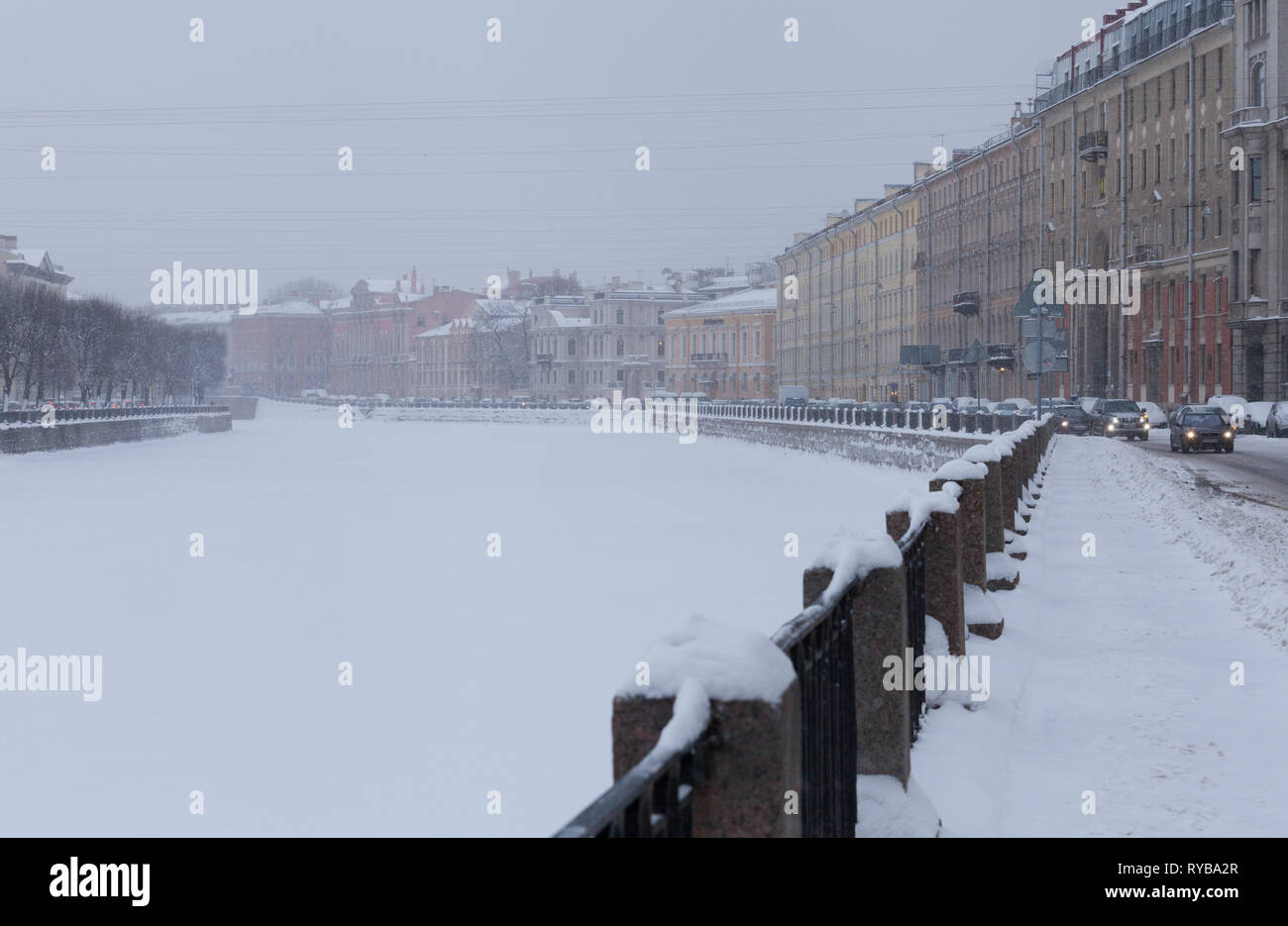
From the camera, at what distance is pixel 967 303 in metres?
86.1

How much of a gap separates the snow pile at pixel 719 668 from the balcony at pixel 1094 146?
235ft

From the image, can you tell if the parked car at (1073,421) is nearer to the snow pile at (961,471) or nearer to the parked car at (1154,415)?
the parked car at (1154,415)

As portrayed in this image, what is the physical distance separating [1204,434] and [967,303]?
4594 cm

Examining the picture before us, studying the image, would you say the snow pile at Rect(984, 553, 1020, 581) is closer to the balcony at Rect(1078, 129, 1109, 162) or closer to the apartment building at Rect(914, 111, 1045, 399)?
the apartment building at Rect(914, 111, 1045, 399)

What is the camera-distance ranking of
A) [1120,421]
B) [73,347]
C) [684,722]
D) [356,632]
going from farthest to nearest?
[73,347], [1120,421], [356,632], [684,722]

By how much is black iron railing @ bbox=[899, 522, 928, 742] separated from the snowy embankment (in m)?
1.36

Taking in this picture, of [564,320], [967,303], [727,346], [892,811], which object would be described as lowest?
[892,811]

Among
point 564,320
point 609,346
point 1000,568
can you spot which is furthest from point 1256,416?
point 564,320

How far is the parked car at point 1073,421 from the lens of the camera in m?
57.1

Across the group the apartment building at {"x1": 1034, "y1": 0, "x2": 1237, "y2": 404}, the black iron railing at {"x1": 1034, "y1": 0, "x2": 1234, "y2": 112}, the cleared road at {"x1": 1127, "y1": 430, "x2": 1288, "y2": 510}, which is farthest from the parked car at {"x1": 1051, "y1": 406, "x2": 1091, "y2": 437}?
the black iron railing at {"x1": 1034, "y1": 0, "x2": 1234, "y2": 112}

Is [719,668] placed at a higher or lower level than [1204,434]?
higher

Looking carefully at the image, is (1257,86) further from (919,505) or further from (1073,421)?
(919,505)
